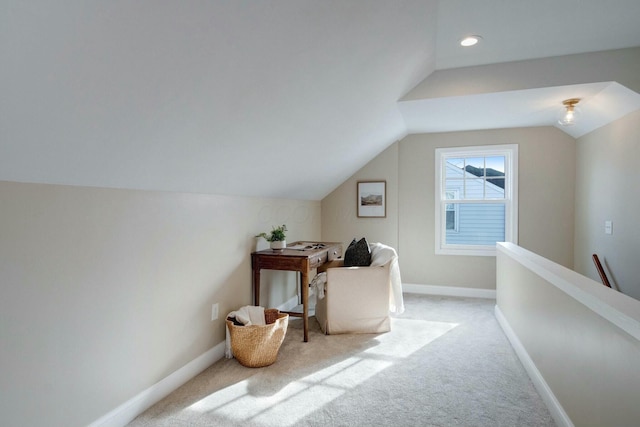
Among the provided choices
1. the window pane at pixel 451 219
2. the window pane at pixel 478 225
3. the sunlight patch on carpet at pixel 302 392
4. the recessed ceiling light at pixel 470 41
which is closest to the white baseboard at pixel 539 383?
the sunlight patch on carpet at pixel 302 392

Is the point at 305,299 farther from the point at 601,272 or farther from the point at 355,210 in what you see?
the point at 601,272

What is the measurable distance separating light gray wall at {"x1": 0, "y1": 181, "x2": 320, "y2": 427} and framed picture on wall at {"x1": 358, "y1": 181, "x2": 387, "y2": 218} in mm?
2662

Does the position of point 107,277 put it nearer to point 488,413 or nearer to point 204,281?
point 204,281

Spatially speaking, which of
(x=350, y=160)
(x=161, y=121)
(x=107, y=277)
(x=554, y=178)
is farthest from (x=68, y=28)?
(x=554, y=178)

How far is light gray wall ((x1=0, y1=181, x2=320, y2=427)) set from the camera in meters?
1.49

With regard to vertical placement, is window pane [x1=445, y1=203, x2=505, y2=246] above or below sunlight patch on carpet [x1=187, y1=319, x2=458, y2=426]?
above

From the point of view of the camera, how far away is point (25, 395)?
1509 millimetres

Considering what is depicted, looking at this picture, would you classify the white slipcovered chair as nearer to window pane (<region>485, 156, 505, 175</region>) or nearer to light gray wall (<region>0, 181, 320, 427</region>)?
light gray wall (<region>0, 181, 320, 427</region>)

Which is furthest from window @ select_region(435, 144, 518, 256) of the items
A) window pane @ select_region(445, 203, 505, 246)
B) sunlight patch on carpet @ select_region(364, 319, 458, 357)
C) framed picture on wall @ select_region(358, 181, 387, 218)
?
sunlight patch on carpet @ select_region(364, 319, 458, 357)

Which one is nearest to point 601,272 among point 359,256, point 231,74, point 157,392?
point 359,256

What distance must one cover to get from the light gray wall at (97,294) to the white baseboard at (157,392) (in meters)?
0.04

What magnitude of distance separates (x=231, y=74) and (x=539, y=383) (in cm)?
257

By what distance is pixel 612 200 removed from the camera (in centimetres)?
352

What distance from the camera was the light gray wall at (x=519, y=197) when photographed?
445cm
